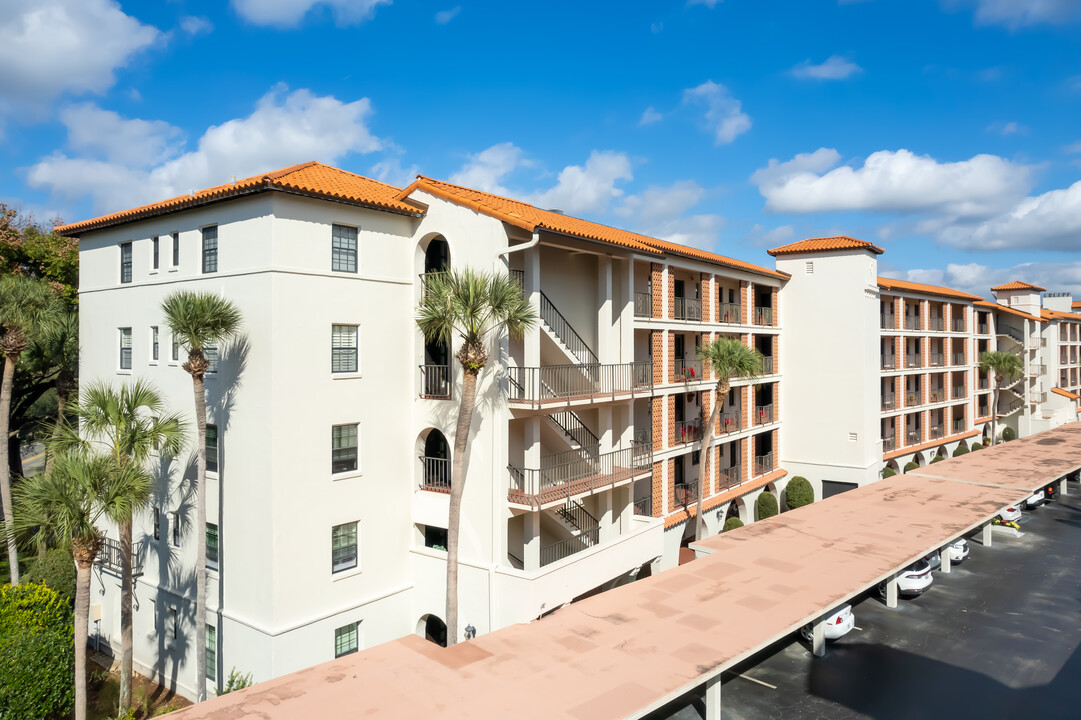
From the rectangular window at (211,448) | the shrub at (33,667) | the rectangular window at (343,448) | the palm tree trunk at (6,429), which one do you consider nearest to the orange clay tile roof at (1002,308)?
the rectangular window at (343,448)

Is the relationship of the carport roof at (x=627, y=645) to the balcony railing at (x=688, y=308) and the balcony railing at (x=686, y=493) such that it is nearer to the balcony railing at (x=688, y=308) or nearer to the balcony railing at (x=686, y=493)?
the balcony railing at (x=686, y=493)

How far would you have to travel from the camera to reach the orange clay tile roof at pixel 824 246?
123ft

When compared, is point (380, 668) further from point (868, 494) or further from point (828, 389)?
point (828, 389)

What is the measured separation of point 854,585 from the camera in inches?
758

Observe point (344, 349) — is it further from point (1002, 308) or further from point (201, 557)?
point (1002, 308)

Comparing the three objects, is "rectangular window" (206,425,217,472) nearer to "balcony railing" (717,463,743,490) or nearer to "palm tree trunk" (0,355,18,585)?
"palm tree trunk" (0,355,18,585)

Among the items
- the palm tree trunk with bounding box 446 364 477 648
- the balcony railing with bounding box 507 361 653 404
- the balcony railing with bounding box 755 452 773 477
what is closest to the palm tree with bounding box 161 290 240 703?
the palm tree trunk with bounding box 446 364 477 648

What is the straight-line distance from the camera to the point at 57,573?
88.8 feet

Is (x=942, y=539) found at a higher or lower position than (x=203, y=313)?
lower

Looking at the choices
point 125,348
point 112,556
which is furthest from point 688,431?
point 112,556

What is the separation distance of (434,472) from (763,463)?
75.9 feet

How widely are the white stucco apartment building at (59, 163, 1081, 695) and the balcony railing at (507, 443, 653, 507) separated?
9 cm

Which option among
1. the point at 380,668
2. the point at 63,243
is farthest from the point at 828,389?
the point at 63,243

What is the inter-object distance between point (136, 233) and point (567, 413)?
16.8 meters
